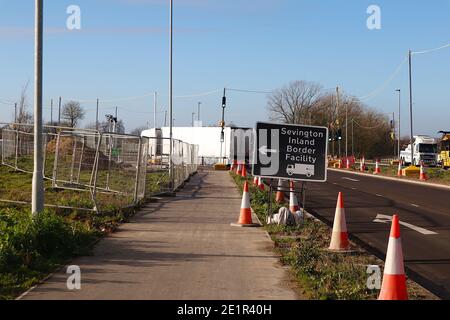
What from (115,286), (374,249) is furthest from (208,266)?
(374,249)

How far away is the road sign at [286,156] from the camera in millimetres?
11773

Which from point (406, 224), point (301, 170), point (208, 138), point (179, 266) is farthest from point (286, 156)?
point (208, 138)

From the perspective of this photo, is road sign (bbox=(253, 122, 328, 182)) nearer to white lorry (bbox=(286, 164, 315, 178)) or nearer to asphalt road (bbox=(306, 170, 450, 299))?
white lorry (bbox=(286, 164, 315, 178))

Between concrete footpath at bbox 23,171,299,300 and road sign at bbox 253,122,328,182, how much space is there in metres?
1.31

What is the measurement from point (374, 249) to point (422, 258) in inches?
38.6

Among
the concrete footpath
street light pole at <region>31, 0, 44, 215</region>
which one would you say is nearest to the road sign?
the concrete footpath

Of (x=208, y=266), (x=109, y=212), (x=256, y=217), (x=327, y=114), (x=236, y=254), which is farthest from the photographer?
(x=327, y=114)

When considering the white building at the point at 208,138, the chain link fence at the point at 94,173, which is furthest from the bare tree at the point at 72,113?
the chain link fence at the point at 94,173

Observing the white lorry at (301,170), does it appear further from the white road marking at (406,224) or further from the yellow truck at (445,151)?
the yellow truck at (445,151)

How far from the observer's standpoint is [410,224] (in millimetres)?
13734

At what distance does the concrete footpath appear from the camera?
6496 mm

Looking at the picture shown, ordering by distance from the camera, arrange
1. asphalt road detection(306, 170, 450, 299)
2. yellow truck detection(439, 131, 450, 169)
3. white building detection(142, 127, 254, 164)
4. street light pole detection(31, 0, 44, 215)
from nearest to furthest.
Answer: asphalt road detection(306, 170, 450, 299)
street light pole detection(31, 0, 44, 215)
yellow truck detection(439, 131, 450, 169)
white building detection(142, 127, 254, 164)

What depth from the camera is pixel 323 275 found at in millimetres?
7410
